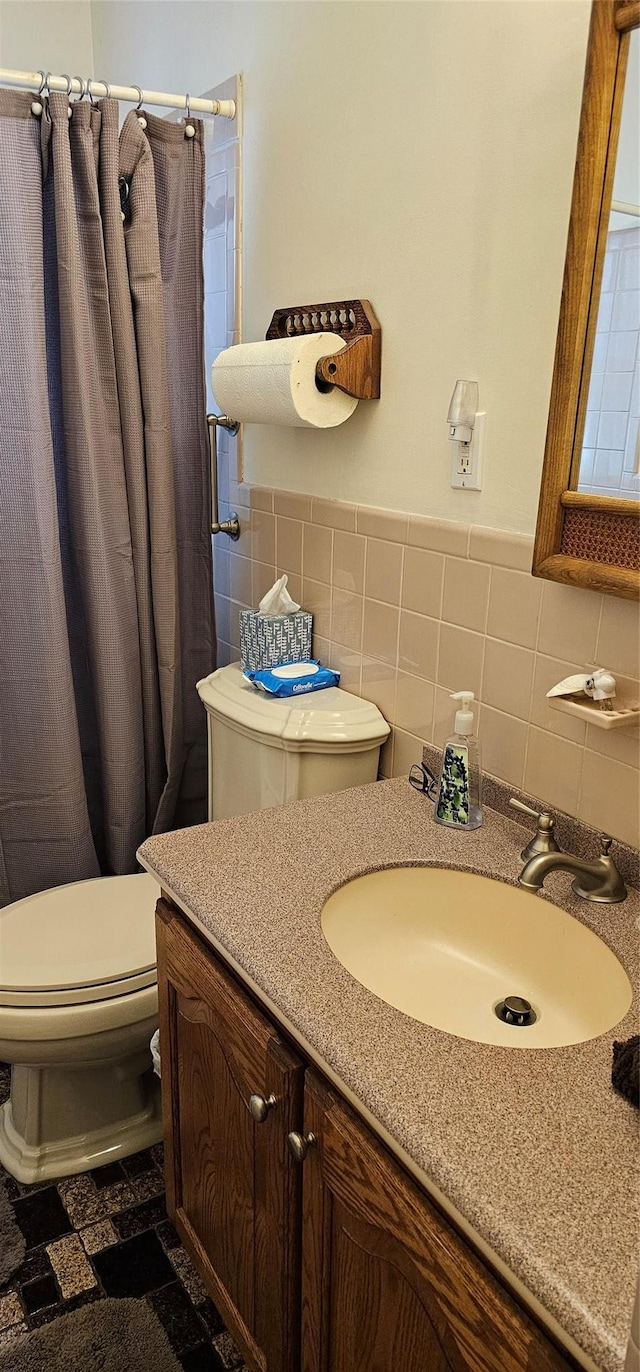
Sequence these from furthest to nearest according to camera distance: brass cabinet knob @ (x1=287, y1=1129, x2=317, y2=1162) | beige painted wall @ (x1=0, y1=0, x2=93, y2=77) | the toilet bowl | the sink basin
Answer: beige painted wall @ (x1=0, y1=0, x2=93, y2=77)
the toilet bowl
the sink basin
brass cabinet knob @ (x1=287, y1=1129, x2=317, y2=1162)

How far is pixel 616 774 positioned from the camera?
1196mm

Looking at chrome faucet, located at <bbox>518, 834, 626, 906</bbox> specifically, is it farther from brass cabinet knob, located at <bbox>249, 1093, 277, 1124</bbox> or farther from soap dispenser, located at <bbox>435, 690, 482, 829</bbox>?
brass cabinet knob, located at <bbox>249, 1093, 277, 1124</bbox>

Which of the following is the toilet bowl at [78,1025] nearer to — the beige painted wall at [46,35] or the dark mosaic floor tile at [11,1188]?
the dark mosaic floor tile at [11,1188]

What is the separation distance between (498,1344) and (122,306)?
175 centimetres

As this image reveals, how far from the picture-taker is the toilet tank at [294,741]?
1.58m

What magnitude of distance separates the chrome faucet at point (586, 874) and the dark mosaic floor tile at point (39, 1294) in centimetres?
101

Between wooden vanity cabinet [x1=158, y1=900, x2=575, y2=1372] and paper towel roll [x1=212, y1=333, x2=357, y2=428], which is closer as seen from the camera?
wooden vanity cabinet [x1=158, y1=900, x2=575, y2=1372]

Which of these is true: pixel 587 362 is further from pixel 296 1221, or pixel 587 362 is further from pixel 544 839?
pixel 296 1221

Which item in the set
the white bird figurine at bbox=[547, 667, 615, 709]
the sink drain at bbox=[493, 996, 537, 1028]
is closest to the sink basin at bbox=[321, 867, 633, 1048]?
the sink drain at bbox=[493, 996, 537, 1028]

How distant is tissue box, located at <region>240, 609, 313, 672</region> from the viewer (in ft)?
5.79

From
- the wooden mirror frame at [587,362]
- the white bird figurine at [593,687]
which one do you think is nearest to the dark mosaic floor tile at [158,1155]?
the white bird figurine at [593,687]

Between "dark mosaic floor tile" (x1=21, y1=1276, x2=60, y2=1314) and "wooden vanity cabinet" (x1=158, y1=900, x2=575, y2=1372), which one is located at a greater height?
"wooden vanity cabinet" (x1=158, y1=900, x2=575, y2=1372)

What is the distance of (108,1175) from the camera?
1.71 m

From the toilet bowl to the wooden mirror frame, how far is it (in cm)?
97
